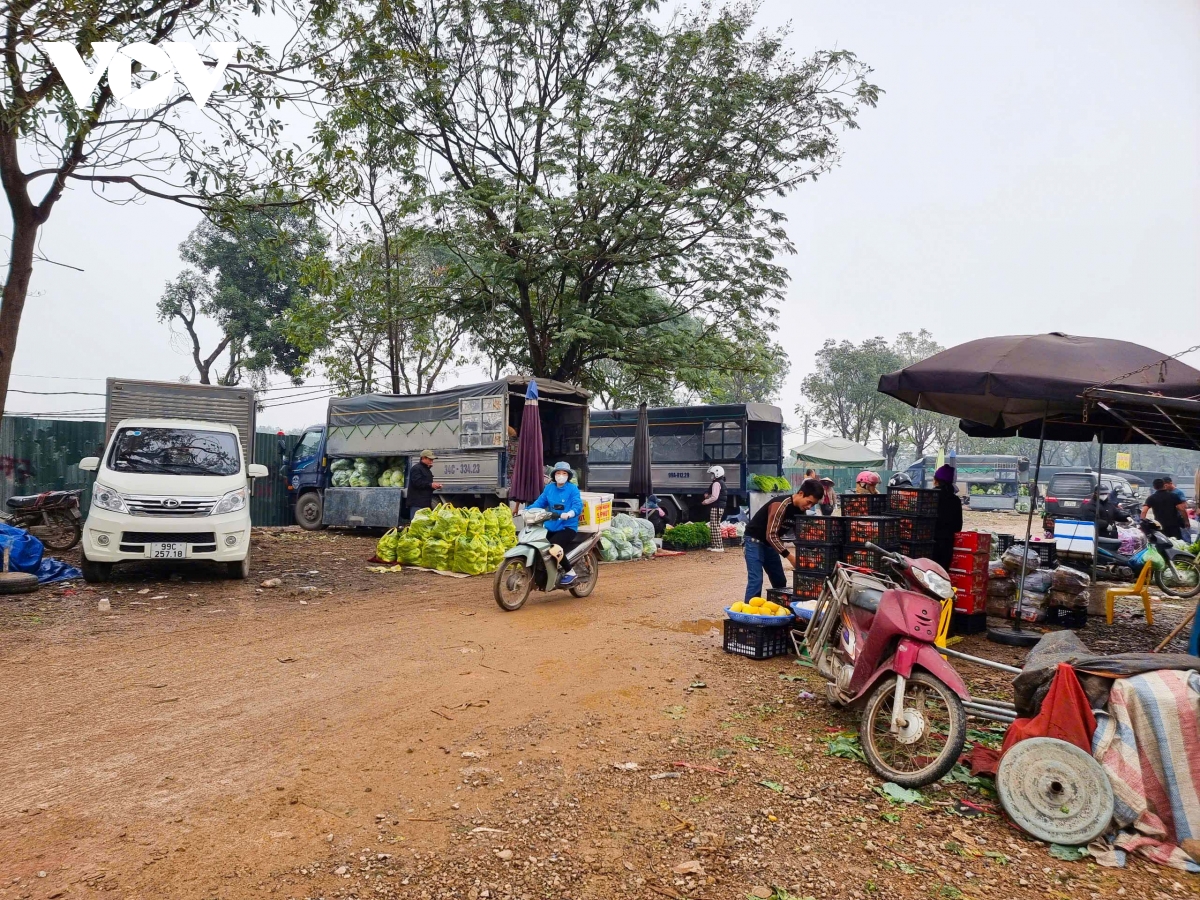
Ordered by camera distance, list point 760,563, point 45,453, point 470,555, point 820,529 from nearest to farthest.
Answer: point 820,529
point 760,563
point 470,555
point 45,453

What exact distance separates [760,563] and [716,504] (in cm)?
969

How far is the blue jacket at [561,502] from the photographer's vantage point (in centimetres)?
826

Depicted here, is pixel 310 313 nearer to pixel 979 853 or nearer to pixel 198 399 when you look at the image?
pixel 198 399

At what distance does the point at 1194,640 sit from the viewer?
3.92 meters

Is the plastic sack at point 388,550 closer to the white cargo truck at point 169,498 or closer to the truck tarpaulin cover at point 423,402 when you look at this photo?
the white cargo truck at point 169,498

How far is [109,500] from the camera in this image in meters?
8.14

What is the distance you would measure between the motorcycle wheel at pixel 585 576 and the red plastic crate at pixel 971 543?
397 cm

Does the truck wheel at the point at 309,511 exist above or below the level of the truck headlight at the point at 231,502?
below

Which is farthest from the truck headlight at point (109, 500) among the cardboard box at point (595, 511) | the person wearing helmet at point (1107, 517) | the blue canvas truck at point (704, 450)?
the person wearing helmet at point (1107, 517)

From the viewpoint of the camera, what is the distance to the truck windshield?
880 centimetres

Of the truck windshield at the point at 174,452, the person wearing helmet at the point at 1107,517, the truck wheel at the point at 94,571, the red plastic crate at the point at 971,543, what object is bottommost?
the truck wheel at the point at 94,571

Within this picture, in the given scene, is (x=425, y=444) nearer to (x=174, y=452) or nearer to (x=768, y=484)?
(x=174, y=452)

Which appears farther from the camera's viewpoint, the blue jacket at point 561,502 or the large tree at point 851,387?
the large tree at point 851,387

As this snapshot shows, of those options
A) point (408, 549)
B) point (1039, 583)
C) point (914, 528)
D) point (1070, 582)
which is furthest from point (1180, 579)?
point (408, 549)
